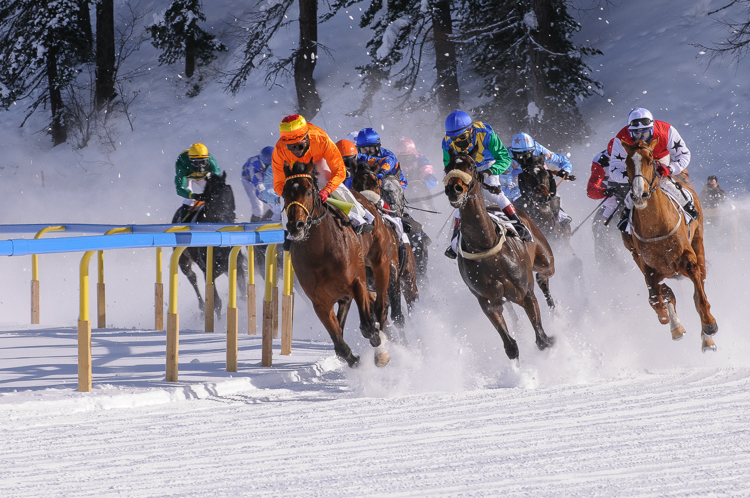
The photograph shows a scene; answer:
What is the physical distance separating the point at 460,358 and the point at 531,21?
623 inches

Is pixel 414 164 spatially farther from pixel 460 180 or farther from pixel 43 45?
pixel 43 45

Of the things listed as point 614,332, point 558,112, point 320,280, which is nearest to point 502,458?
point 320,280

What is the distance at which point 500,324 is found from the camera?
7.34 m

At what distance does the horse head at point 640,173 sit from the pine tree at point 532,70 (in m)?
13.9

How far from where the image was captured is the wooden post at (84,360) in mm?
6027

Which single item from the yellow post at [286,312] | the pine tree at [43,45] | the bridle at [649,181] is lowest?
the yellow post at [286,312]

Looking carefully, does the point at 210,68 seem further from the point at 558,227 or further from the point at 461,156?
the point at 461,156

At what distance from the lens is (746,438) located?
4.22 m

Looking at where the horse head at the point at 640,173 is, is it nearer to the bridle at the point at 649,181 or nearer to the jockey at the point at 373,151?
the bridle at the point at 649,181

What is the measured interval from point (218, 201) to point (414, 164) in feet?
11.5

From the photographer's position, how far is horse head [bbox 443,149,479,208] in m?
6.57

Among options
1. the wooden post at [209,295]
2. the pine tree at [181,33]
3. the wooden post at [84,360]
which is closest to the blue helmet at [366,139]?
the wooden post at [209,295]

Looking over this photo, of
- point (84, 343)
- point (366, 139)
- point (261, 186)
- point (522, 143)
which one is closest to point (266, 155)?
point (261, 186)

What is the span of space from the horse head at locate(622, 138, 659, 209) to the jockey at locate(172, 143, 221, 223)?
6.20 metres
